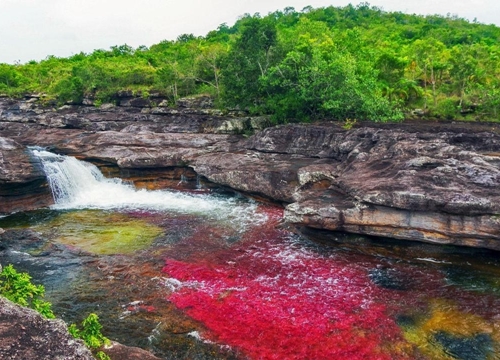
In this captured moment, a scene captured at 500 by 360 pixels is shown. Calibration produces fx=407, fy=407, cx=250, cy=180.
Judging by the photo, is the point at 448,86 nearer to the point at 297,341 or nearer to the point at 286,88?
the point at 286,88

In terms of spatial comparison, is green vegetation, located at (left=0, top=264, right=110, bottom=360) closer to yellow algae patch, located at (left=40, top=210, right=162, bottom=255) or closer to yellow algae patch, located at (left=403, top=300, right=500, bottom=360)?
yellow algae patch, located at (left=403, top=300, right=500, bottom=360)

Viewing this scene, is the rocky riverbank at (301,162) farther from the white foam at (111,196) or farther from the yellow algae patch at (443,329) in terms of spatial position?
the yellow algae patch at (443,329)

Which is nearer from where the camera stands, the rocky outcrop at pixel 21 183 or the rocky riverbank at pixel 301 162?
the rocky riverbank at pixel 301 162

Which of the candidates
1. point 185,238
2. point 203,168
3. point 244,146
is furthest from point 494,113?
point 185,238

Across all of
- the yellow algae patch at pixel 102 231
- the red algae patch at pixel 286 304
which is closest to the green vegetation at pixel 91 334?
the red algae patch at pixel 286 304

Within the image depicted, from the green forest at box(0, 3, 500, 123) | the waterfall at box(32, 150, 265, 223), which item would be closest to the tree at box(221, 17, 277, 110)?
the green forest at box(0, 3, 500, 123)

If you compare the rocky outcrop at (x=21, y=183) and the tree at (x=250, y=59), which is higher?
the tree at (x=250, y=59)

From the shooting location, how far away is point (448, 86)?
24.8 m

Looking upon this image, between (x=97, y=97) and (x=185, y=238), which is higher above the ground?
(x=97, y=97)

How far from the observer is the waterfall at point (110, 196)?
20.6 metres

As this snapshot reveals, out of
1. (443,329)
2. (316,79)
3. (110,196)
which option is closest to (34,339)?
(443,329)

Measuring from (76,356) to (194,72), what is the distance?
27.2m

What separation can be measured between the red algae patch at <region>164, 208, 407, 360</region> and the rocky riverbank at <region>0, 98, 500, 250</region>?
1.97 meters

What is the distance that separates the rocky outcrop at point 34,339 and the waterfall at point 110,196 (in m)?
13.2
